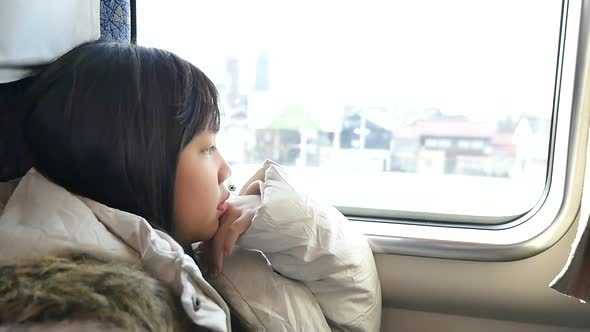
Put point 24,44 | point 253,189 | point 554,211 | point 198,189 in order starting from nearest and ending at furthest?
point 24,44, point 198,189, point 253,189, point 554,211

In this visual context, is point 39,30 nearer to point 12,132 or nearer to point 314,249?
point 12,132

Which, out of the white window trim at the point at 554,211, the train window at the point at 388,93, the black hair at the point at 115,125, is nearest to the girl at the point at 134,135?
the black hair at the point at 115,125

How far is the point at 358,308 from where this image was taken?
3.43ft

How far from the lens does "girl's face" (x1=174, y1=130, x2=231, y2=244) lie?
3.04ft

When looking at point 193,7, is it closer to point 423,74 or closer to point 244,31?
point 244,31

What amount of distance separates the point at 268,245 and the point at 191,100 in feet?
0.86

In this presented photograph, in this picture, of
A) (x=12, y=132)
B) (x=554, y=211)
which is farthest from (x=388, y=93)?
(x=12, y=132)

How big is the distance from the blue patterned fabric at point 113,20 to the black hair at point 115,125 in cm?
22

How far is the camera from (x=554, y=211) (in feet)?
4.04

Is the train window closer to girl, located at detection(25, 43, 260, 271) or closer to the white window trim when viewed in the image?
the white window trim

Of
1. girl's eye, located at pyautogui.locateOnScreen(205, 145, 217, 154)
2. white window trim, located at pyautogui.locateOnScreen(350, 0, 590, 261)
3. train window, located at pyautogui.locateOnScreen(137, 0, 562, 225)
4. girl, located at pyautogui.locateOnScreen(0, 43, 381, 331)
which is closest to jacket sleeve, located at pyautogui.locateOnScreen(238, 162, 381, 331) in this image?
girl, located at pyautogui.locateOnScreen(0, 43, 381, 331)

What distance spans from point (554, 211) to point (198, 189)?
749 millimetres

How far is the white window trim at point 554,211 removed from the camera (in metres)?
1.16

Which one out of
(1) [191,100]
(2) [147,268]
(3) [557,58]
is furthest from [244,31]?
(2) [147,268]
